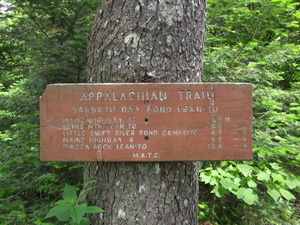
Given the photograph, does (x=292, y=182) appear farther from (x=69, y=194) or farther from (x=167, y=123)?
(x=69, y=194)

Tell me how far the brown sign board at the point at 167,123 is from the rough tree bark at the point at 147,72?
0.40 feet

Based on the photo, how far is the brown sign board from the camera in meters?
1.29

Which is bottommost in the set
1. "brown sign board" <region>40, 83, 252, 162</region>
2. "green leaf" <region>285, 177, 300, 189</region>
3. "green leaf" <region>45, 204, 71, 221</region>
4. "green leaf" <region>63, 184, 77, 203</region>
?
"green leaf" <region>285, 177, 300, 189</region>

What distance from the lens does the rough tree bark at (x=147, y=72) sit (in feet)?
4.35

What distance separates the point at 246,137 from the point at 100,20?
4.35 ft

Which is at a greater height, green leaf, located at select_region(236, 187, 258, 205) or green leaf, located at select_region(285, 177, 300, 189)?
green leaf, located at select_region(285, 177, 300, 189)

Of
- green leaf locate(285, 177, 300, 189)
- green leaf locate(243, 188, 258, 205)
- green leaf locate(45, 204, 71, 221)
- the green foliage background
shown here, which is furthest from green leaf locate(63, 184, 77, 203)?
green leaf locate(285, 177, 300, 189)

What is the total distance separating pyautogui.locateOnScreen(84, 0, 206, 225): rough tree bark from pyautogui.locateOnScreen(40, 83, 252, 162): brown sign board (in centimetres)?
12

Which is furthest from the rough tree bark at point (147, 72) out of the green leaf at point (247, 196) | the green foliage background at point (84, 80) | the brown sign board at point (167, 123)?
the green foliage background at point (84, 80)

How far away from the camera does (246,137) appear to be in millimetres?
1295

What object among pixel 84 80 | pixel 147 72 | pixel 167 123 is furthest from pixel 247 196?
pixel 84 80

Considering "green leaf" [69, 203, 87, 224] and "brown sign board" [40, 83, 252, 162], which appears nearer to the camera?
"green leaf" [69, 203, 87, 224]

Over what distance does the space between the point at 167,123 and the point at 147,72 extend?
376 millimetres

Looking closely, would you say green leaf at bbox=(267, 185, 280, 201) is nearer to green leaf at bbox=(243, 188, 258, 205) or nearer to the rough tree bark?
green leaf at bbox=(243, 188, 258, 205)
